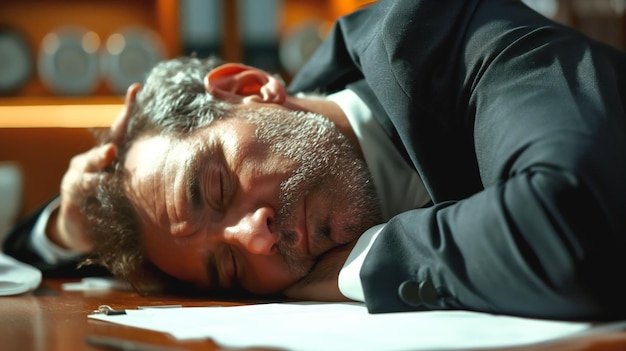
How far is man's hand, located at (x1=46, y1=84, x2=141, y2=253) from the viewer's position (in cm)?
133

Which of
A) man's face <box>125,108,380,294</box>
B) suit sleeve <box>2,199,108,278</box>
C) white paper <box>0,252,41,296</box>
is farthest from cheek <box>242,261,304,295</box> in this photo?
suit sleeve <box>2,199,108,278</box>

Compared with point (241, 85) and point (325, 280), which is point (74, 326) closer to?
point (325, 280)

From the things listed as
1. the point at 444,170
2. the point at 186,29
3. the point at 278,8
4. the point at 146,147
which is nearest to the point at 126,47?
the point at 186,29

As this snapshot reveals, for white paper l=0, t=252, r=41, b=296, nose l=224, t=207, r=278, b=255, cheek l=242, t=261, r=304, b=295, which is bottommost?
white paper l=0, t=252, r=41, b=296

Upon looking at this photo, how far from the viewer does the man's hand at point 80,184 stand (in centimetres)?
133

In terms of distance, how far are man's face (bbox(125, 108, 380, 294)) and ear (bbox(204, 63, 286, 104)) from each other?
10 cm

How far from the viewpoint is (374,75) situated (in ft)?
3.84

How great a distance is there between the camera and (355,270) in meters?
0.99

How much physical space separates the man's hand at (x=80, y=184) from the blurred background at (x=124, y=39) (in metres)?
1.01

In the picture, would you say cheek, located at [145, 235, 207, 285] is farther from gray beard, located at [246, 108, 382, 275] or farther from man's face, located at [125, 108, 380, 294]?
gray beard, located at [246, 108, 382, 275]

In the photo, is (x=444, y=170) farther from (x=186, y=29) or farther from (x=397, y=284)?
(x=186, y=29)

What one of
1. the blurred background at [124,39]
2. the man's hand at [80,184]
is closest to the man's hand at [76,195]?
the man's hand at [80,184]

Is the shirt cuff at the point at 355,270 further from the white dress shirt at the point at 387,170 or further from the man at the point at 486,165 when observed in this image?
the white dress shirt at the point at 387,170

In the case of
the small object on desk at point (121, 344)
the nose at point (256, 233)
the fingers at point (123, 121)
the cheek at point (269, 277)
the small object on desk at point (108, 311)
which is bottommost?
the cheek at point (269, 277)
